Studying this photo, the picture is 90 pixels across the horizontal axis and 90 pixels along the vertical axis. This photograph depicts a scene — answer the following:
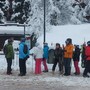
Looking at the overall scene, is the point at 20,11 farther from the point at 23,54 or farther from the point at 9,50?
the point at 23,54

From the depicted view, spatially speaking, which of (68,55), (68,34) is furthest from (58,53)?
(68,34)

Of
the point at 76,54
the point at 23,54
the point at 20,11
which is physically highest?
the point at 20,11

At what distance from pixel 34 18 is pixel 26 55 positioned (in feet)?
80.4

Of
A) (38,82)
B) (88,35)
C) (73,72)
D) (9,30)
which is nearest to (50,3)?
(9,30)

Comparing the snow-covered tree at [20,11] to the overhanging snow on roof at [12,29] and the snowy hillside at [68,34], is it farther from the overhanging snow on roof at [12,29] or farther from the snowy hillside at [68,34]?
the snowy hillside at [68,34]

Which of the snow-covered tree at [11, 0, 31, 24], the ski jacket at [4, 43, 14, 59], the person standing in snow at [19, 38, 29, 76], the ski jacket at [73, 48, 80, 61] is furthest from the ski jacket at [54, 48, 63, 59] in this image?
Result: the snow-covered tree at [11, 0, 31, 24]

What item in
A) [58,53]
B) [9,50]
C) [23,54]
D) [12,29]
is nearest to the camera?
[23,54]

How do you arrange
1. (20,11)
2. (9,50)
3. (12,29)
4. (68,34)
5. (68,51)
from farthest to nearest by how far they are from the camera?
1. (20,11)
2. (12,29)
3. (68,34)
4. (9,50)
5. (68,51)

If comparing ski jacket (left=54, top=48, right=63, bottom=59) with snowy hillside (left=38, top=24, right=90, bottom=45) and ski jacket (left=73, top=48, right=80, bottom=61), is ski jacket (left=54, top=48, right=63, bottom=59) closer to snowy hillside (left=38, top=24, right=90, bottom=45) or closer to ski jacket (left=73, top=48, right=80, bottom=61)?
ski jacket (left=73, top=48, right=80, bottom=61)

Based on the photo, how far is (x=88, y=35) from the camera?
38.4 metres

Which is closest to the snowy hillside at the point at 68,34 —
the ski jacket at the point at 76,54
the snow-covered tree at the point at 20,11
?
the snow-covered tree at the point at 20,11

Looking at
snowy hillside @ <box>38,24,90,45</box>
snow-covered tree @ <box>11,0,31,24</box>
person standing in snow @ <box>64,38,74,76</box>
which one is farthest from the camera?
snow-covered tree @ <box>11,0,31,24</box>

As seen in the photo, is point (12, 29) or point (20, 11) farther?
point (20, 11)

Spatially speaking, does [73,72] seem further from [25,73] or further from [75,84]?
[75,84]
